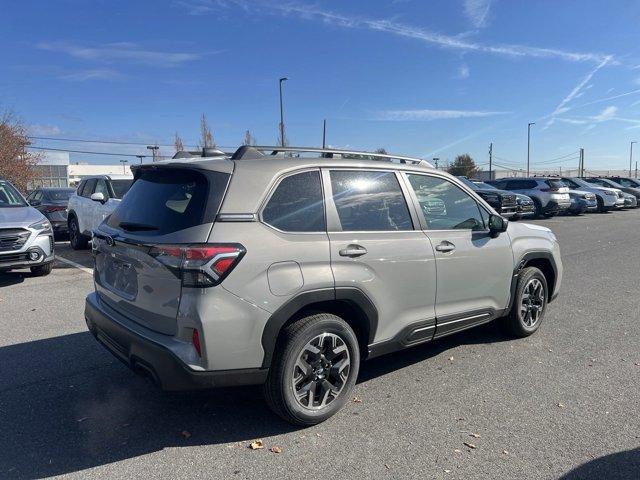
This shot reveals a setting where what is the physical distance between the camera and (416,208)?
411cm

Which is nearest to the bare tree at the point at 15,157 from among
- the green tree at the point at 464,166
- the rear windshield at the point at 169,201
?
the rear windshield at the point at 169,201

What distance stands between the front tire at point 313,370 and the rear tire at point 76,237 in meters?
9.76

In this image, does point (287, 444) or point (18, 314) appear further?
point (18, 314)

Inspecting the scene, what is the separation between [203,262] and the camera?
9.49 feet

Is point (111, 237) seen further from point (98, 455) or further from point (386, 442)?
point (386, 442)

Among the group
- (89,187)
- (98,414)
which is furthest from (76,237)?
(98,414)

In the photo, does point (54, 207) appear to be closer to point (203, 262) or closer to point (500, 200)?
point (203, 262)

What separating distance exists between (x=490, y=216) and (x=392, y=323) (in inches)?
65.2

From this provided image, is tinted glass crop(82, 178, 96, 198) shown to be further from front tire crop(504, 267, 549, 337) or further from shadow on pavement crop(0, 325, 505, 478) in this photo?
front tire crop(504, 267, 549, 337)

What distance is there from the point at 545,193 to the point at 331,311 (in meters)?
20.4

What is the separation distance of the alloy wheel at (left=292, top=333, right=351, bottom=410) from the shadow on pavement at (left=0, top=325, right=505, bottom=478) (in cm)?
28

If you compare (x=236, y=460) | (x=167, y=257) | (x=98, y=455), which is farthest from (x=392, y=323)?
(x=98, y=455)

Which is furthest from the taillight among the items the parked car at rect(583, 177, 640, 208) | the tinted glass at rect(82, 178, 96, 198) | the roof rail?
the parked car at rect(583, 177, 640, 208)

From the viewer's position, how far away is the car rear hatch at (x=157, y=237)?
118 inches
